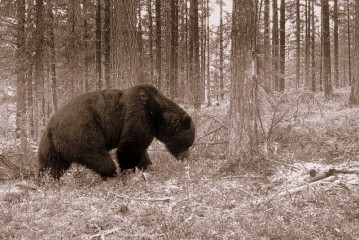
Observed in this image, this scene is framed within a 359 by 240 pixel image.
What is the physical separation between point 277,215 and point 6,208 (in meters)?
3.82

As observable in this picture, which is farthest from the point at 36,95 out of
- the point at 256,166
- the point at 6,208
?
the point at 256,166

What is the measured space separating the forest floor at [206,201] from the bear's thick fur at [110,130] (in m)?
0.39

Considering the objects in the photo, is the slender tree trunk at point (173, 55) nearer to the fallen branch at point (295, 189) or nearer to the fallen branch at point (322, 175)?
the fallen branch at point (322, 175)

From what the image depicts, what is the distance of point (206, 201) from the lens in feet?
16.5

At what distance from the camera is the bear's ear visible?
25.0 feet

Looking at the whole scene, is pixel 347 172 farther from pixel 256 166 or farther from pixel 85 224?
pixel 85 224

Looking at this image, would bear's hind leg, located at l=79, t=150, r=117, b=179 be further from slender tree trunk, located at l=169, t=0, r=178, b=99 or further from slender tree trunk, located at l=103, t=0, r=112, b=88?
slender tree trunk, located at l=169, t=0, r=178, b=99

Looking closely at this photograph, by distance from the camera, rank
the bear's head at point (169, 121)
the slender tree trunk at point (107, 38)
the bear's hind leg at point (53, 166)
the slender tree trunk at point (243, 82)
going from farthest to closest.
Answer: the slender tree trunk at point (107, 38), the bear's head at point (169, 121), the bear's hind leg at point (53, 166), the slender tree trunk at point (243, 82)

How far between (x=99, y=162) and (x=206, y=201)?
8.84 ft

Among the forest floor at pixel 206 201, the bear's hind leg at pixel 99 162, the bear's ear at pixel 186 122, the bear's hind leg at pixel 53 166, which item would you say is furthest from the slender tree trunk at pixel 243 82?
the bear's hind leg at pixel 53 166

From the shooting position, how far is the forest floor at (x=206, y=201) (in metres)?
4.05

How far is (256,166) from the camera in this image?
6.33 m

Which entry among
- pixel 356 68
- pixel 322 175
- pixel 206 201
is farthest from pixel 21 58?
pixel 356 68

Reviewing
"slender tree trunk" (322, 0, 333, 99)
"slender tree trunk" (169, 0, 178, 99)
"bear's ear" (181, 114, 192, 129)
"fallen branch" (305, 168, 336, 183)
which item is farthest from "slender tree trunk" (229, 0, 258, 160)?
"slender tree trunk" (322, 0, 333, 99)
